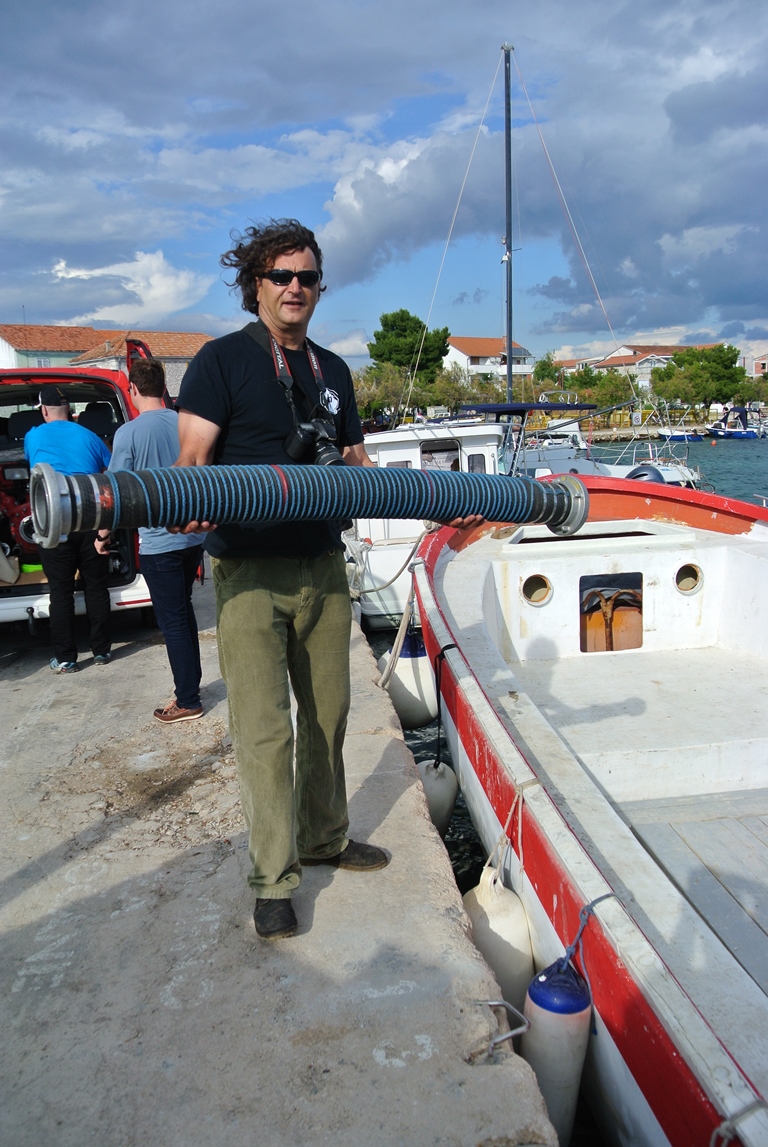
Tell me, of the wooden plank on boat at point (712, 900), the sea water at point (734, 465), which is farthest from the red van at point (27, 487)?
the sea water at point (734, 465)

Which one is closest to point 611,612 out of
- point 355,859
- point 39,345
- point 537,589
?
point 537,589

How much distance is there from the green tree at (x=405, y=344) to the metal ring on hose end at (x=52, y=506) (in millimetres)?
64116

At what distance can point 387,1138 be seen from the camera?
1.67 meters

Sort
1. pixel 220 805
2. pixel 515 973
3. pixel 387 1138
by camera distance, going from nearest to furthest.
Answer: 1. pixel 387 1138
2. pixel 515 973
3. pixel 220 805

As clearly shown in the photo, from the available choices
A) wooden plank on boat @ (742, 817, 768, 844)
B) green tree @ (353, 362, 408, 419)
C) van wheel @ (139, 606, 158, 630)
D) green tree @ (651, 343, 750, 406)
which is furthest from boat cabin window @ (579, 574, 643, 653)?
green tree @ (651, 343, 750, 406)

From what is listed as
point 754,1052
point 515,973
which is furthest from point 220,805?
point 754,1052

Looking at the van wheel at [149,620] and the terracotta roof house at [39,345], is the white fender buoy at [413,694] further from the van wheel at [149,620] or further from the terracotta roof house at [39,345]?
the terracotta roof house at [39,345]

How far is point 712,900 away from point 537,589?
2825 millimetres

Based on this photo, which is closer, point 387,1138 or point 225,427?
point 387,1138

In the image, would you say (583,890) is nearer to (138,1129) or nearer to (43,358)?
(138,1129)

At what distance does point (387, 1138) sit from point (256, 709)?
3.47 feet

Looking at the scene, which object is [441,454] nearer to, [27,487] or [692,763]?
[27,487]

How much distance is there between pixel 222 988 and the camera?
216cm

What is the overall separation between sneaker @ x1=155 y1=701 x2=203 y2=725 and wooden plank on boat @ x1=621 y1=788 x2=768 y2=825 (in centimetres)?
225
